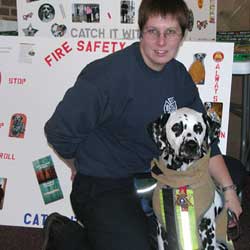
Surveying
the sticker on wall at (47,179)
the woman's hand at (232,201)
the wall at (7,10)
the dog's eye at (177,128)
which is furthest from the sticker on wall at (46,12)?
the woman's hand at (232,201)

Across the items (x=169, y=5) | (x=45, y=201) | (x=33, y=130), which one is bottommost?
(x=45, y=201)

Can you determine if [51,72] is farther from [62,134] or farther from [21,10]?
[62,134]

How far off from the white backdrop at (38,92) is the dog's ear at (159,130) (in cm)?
78

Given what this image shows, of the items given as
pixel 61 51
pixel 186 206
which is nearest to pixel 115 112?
pixel 186 206

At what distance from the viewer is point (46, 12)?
2652 millimetres

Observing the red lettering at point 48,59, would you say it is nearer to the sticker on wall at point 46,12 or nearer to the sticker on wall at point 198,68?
the sticker on wall at point 46,12

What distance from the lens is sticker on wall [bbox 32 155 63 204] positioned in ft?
8.41

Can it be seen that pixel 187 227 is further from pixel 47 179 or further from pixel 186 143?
pixel 47 179

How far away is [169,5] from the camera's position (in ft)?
5.68

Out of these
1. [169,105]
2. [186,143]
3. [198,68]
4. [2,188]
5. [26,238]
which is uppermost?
[198,68]

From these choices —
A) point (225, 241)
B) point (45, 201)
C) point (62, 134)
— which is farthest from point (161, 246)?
point (45, 201)

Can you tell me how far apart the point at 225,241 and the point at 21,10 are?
1697 millimetres

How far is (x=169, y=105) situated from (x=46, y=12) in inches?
45.1

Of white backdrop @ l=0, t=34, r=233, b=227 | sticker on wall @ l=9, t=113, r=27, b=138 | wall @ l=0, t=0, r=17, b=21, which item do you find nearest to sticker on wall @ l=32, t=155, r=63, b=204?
white backdrop @ l=0, t=34, r=233, b=227
